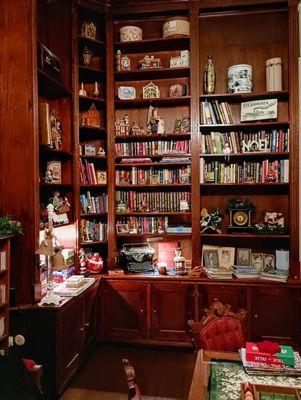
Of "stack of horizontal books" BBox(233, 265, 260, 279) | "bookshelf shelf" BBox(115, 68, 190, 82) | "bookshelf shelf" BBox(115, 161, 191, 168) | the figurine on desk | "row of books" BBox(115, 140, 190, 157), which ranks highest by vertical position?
"bookshelf shelf" BBox(115, 68, 190, 82)

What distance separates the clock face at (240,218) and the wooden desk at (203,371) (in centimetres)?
189

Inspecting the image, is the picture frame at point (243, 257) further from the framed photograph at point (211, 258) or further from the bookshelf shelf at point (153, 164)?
the bookshelf shelf at point (153, 164)

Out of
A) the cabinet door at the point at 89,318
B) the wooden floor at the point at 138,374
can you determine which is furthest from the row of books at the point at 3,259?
the wooden floor at the point at 138,374

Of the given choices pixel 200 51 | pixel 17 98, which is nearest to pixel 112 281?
pixel 17 98


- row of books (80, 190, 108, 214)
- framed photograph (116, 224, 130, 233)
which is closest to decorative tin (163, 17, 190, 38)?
row of books (80, 190, 108, 214)

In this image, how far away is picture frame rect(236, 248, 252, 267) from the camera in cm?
367

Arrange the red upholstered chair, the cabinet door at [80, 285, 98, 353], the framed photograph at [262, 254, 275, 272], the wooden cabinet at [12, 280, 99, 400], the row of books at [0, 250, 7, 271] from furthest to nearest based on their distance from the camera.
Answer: the framed photograph at [262, 254, 275, 272] < the cabinet door at [80, 285, 98, 353] < the wooden cabinet at [12, 280, 99, 400] < the row of books at [0, 250, 7, 271] < the red upholstered chair

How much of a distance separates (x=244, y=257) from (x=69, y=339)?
1889 millimetres

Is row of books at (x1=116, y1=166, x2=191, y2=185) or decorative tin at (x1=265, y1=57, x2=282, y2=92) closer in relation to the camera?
decorative tin at (x1=265, y1=57, x2=282, y2=92)

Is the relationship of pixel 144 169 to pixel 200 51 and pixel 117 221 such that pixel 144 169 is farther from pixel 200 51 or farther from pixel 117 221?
pixel 200 51

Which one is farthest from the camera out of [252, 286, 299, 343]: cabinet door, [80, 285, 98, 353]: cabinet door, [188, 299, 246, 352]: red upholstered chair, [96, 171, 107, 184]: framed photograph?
[96, 171, 107, 184]: framed photograph

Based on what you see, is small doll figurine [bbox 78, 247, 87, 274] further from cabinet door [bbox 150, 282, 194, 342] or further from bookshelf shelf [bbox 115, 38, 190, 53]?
bookshelf shelf [bbox 115, 38, 190, 53]

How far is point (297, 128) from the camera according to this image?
3.46 metres

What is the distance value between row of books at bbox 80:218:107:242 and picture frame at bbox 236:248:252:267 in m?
1.41
